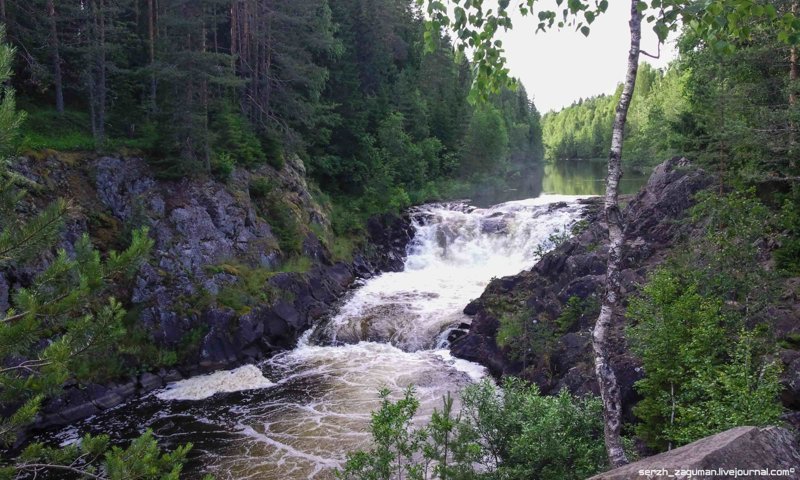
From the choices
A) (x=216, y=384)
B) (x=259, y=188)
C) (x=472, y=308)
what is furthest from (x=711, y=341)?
(x=259, y=188)

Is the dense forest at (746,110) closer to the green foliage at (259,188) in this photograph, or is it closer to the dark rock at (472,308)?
the dark rock at (472,308)

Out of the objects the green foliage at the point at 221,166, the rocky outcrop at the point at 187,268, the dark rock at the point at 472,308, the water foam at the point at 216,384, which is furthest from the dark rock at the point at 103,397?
the dark rock at the point at 472,308

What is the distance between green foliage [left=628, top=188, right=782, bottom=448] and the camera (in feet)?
22.8

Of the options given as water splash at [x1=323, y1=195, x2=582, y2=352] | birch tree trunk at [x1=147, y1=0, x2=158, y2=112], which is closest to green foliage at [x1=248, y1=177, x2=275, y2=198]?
birch tree trunk at [x1=147, y1=0, x2=158, y2=112]

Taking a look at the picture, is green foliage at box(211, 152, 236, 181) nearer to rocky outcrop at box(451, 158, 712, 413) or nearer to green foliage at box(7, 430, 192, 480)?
rocky outcrop at box(451, 158, 712, 413)

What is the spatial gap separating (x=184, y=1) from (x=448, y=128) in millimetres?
32975

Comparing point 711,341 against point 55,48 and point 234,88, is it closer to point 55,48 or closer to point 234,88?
point 55,48

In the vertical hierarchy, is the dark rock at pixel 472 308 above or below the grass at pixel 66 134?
below

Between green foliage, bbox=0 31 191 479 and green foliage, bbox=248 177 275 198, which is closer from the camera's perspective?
green foliage, bbox=0 31 191 479

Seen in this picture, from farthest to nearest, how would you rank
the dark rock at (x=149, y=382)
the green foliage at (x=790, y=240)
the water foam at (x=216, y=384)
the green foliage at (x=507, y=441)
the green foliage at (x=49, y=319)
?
→ the dark rock at (x=149, y=382)
the water foam at (x=216, y=384)
the green foliage at (x=790, y=240)
the green foliage at (x=507, y=441)
the green foliage at (x=49, y=319)

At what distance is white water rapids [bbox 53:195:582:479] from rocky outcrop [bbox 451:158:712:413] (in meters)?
1.52

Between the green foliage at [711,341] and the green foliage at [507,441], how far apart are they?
4.00ft

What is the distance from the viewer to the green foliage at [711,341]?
696cm

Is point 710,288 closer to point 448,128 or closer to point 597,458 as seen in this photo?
point 597,458
